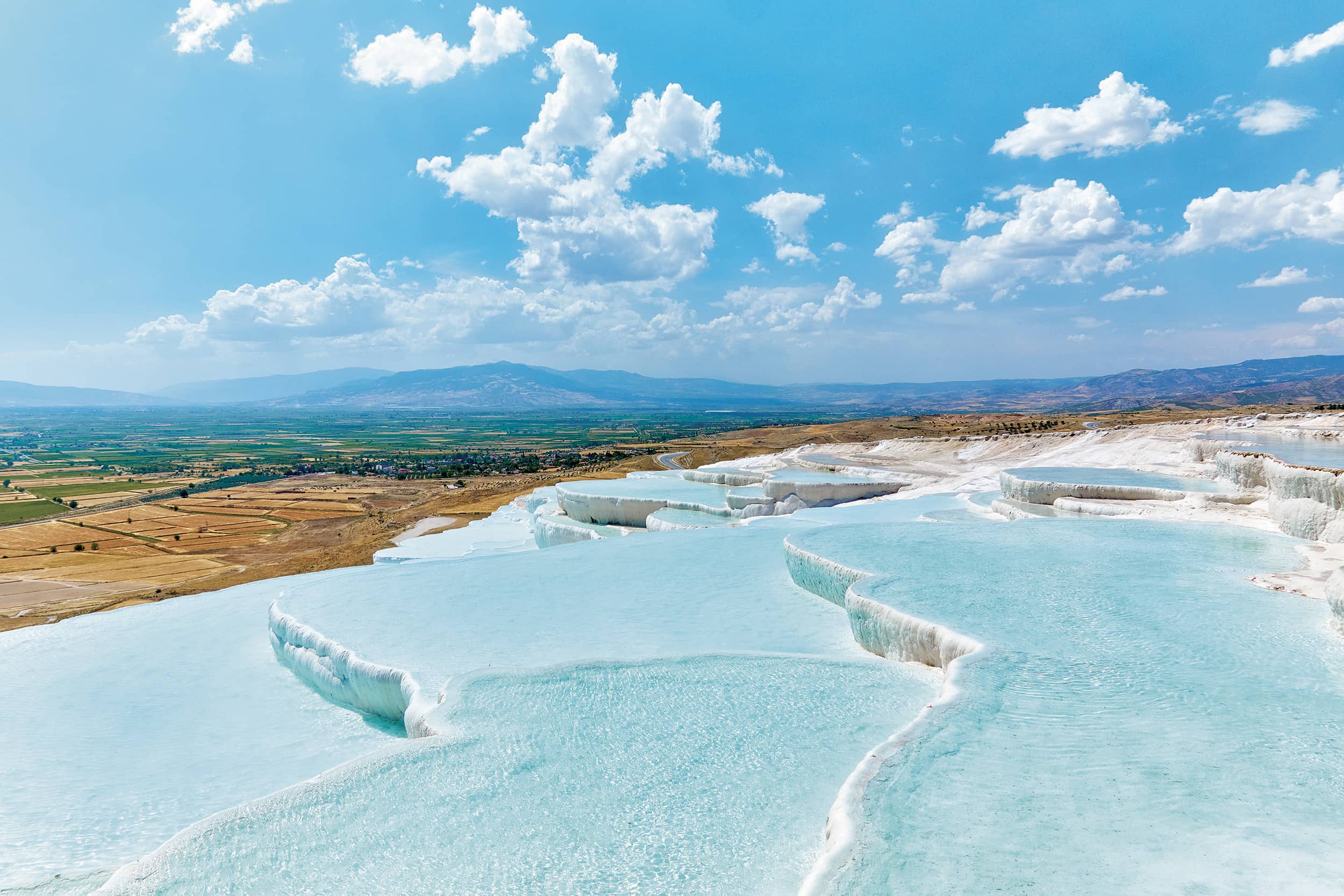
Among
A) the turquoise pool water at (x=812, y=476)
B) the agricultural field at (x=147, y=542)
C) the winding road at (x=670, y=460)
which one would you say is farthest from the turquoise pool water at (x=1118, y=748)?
the winding road at (x=670, y=460)

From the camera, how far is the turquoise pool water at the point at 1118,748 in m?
4.30

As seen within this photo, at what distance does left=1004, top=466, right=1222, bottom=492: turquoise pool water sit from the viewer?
62.1 ft

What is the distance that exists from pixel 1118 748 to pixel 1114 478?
18006mm

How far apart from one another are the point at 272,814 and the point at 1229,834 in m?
6.96

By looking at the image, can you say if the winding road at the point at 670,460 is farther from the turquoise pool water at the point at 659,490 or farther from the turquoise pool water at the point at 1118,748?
the turquoise pool water at the point at 1118,748

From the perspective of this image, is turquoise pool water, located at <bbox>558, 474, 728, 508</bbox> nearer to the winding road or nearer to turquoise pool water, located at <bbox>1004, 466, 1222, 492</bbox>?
turquoise pool water, located at <bbox>1004, 466, 1222, 492</bbox>

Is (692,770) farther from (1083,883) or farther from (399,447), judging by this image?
(399,447)

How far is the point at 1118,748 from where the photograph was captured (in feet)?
19.0

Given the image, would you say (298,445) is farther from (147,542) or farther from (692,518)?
(692,518)

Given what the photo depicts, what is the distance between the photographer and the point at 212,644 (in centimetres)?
1198

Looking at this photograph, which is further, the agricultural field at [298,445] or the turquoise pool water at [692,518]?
the agricultural field at [298,445]

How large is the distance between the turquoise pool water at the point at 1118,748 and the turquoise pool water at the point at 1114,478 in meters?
9.07

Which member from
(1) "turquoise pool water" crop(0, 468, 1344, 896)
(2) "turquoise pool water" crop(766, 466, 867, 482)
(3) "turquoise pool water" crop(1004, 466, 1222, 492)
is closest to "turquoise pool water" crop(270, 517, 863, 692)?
(1) "turquoise pool water" crop(0, 468, 1344, 896)

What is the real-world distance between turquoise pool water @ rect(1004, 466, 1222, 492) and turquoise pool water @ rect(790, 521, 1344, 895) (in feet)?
29.8
